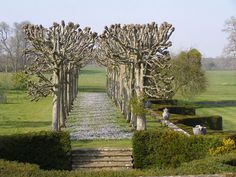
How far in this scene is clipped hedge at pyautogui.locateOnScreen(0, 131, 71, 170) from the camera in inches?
624

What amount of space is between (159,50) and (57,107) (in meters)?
5.55

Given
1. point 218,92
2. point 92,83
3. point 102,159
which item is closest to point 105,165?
point 102,159

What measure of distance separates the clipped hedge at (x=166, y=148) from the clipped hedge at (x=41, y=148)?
2.43 meters

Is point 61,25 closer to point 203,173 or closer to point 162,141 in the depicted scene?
point 162,141

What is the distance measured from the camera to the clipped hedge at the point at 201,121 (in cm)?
2486

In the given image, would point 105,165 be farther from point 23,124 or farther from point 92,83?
point 92,83

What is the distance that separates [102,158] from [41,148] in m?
2.41

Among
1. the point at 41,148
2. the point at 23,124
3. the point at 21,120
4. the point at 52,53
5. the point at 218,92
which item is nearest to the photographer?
the point at 41,148

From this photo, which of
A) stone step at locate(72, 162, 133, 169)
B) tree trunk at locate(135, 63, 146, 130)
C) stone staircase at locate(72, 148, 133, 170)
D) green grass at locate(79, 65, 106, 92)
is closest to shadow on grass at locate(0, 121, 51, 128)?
tree trunk at locate(135, 63, 146, 130)

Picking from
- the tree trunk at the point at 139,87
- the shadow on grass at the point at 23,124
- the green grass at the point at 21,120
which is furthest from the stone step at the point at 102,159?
the shadow on grass at the point at 23,124

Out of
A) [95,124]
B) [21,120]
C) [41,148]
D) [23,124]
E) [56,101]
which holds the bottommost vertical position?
[21,120]

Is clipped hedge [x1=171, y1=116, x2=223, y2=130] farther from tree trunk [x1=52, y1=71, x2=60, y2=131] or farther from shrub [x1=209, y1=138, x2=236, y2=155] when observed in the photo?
shrub [x1=209, y1=138, x2=236, y2=155]

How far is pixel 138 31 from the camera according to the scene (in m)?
23.8

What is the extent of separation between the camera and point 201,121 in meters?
25.9
